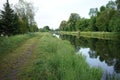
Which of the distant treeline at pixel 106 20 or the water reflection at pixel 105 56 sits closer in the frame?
the water reflection at pixel 105 56

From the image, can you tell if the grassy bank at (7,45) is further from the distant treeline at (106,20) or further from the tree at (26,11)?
the tree at (26,11)

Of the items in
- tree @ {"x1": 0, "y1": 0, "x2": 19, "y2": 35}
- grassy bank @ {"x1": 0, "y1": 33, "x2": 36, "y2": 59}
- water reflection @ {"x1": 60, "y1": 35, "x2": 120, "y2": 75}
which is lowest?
water reflection @ {"x1": 60, "y1": 35, "x2": 120, "y2": 75}

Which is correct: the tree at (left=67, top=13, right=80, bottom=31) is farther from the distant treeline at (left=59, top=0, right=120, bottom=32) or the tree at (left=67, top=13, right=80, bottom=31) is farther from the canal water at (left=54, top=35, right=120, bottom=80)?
the canal water at (left=54, top=35, right=120, bottom=80)

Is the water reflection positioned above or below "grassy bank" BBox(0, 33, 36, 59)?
below

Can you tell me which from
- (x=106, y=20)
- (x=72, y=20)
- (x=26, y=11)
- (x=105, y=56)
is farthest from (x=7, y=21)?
(x=72, y=20)

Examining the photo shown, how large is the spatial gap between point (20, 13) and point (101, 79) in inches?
2261

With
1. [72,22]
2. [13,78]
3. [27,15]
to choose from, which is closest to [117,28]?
[27,15]

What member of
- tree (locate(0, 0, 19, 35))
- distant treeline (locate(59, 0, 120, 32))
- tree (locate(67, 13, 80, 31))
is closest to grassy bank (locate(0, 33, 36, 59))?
tree (locate(0, 0, 19, 35))

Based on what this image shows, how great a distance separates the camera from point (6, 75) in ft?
32.0

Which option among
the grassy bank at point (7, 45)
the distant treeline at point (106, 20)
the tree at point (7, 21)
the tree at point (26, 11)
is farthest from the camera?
the tree at point (26, 11)

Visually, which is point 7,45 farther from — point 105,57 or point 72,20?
point 72,20

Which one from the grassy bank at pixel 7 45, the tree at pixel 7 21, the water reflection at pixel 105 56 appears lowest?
the water reflection at pixel 105 56

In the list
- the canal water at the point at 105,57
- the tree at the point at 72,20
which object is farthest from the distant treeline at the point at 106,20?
the canal water at the point at 105,57

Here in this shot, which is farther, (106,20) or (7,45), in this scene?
(106,20)
